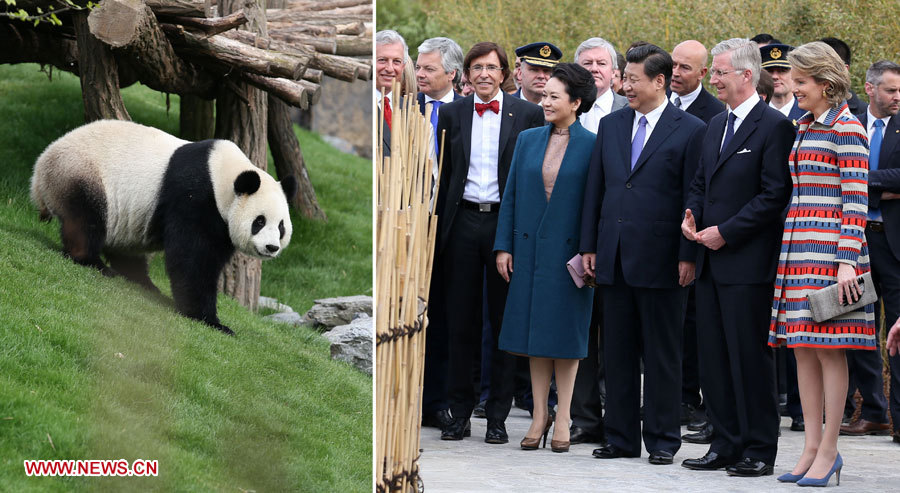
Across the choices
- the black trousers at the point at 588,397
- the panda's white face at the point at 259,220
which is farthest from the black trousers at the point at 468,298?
the panda's white face at the point at 259,220

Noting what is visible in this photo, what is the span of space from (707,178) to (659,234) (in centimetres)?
37

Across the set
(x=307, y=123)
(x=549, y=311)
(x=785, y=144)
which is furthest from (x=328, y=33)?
(x=307, y=123)

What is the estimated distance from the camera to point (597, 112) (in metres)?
7.09

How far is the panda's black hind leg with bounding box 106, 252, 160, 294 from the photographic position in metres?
4.86

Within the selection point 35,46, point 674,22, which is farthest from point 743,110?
point 674,22

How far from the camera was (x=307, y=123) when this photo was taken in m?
17.8

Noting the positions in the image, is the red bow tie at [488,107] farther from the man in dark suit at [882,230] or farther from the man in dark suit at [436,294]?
the man in dark suit at [882,230]

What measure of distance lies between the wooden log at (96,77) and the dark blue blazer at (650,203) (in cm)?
242

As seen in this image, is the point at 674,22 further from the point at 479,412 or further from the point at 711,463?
the point at 711,463

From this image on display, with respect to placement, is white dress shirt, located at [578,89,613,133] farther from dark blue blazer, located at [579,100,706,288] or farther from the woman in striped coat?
the woman in striped coat

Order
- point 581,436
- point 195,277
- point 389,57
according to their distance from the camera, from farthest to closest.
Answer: point 581,436
point 389,57
point 195,277

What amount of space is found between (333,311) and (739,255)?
2344mm

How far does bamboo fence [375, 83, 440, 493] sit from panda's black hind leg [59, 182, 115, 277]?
1.42 m

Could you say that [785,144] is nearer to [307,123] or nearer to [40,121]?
[40,121]
